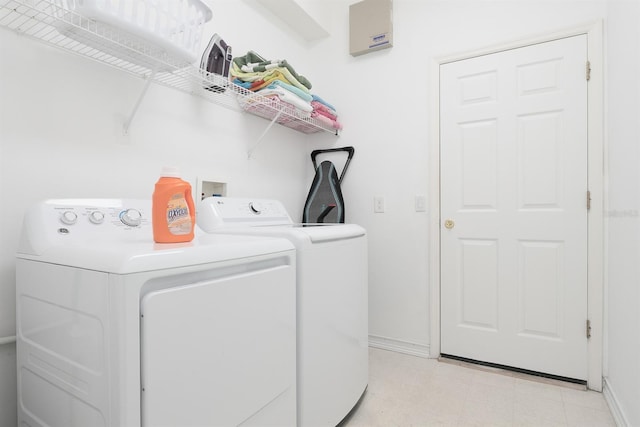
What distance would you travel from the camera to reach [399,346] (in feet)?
7.82

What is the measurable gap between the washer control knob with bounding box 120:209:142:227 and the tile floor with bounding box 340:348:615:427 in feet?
4.11

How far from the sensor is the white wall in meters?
1.36

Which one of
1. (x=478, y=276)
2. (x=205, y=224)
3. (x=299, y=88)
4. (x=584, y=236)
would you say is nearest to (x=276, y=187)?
(x=299, y=88)

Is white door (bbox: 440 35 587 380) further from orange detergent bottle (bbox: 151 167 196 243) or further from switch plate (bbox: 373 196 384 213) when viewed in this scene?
orange detergent bottle (bbox: 151 167 196 243)

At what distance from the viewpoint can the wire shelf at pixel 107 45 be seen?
3.55 ft

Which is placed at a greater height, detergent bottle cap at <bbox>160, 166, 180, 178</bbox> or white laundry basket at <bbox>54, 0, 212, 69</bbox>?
white laundry basket at <bbox>54, 0, 212, 69</bbox>

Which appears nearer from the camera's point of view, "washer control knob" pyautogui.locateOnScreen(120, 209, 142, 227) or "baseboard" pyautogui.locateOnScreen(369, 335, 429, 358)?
"washer control knob" pyautogui.locateOnScreen(120, 209, 142, 227)

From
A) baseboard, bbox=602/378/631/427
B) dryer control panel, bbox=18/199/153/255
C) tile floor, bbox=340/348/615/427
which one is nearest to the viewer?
dryer control panel, bbox=18/199/153/255

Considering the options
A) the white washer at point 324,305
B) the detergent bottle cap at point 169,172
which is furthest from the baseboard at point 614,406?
the detergent bottle cap at point 169,172

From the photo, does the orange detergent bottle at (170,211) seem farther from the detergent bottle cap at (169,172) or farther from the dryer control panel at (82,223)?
the dryer control panel at (82,223)

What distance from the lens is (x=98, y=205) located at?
1.17 meters

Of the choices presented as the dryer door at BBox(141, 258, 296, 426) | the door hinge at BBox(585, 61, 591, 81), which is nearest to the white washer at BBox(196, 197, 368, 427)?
the dryer door at BBox(141, 258, 296, 426)

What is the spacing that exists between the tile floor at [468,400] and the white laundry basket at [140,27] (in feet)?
5.65


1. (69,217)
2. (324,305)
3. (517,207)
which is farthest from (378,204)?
(69,217)
